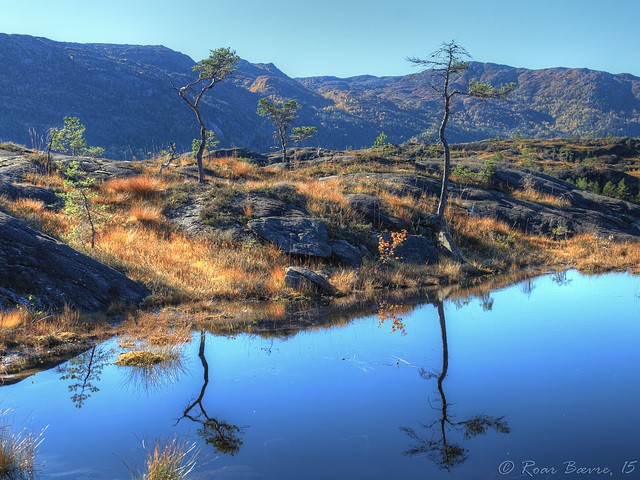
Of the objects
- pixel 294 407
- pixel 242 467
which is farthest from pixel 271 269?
pixel 242 467

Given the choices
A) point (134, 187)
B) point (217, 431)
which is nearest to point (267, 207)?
point (134, 187)

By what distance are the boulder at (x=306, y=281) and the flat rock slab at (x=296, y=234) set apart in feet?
5.49

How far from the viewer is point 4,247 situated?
25.7 ft

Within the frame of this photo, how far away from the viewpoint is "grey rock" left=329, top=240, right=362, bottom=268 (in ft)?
42.9

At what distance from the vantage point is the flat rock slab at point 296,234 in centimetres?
1280

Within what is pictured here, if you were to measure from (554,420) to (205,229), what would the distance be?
11316 millimetres

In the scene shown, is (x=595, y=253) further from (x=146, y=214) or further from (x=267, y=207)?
(x=146, y=214)

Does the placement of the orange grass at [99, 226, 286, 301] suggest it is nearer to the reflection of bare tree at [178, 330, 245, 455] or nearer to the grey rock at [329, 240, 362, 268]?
the grey rock at [329, 240, 362, 268]

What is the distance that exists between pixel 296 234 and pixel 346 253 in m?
1.67

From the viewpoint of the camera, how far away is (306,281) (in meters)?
10.8

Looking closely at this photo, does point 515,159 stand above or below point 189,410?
above

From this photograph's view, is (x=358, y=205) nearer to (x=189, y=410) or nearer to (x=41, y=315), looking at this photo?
(x=41, y=315)

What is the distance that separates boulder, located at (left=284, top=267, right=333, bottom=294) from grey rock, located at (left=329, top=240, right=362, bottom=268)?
2.07 m

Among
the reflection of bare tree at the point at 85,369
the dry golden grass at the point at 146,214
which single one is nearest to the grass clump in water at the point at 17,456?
the reflection of bare tree at the point at 85,369
